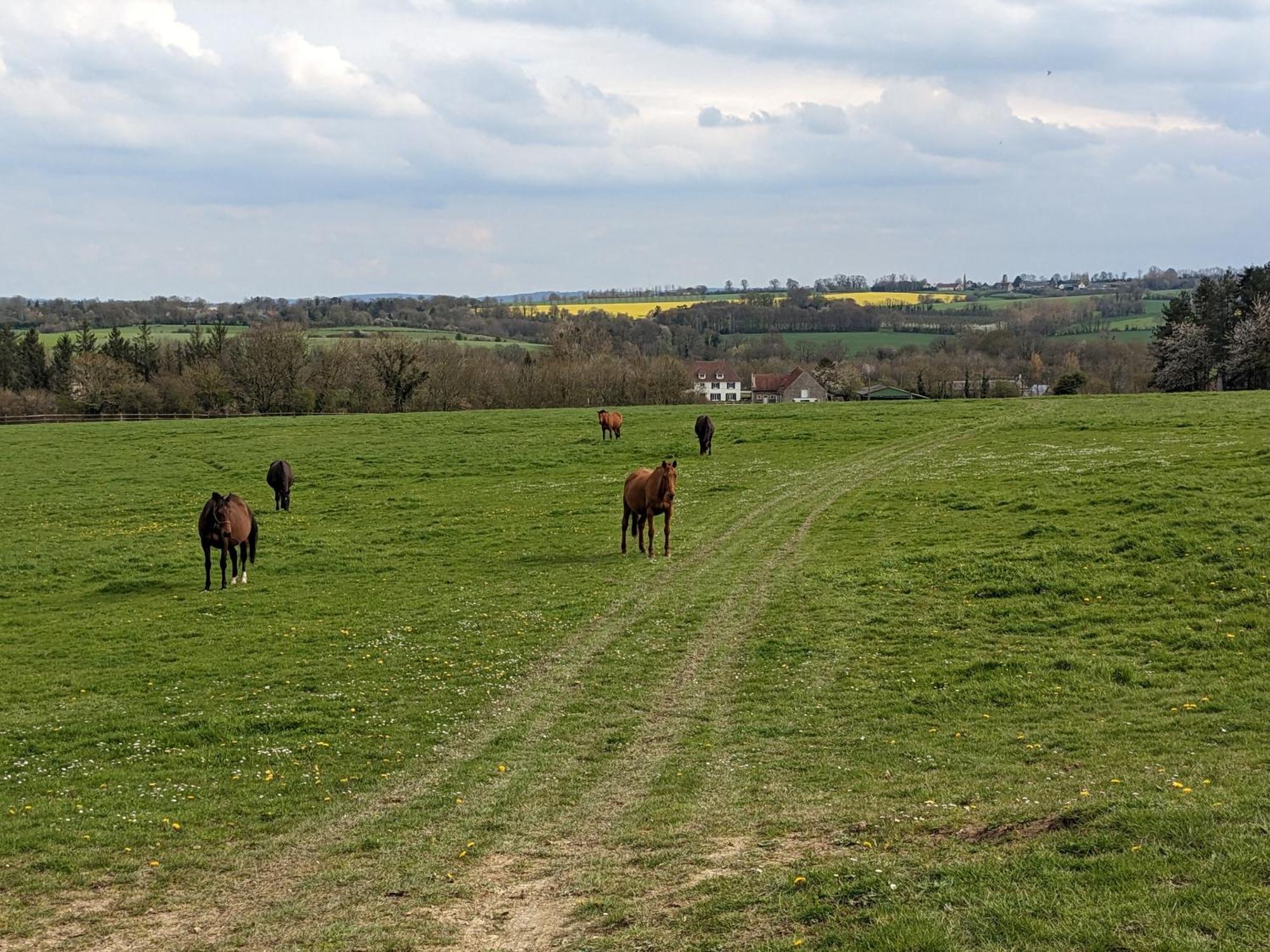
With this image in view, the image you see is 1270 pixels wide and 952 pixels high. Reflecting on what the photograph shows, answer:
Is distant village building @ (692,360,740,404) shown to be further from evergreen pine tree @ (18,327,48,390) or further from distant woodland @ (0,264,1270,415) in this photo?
evergreen pine tree @ (18,327,48,390)

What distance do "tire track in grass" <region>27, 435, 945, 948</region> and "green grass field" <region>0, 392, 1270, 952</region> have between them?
0.04 metres

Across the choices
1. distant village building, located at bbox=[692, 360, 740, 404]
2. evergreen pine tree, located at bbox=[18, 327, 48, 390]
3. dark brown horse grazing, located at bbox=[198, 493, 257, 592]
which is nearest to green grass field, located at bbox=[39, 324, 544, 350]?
evergreen pine tree, located at bbox=[18, 327, 48, 390]

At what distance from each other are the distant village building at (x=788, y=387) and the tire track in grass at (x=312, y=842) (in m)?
107

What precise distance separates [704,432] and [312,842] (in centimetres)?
3464

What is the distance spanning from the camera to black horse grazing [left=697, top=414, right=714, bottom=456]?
43.8 m

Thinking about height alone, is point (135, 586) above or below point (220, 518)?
below

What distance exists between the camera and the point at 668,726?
13.5m

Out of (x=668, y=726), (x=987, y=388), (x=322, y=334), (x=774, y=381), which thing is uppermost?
(x=322, y=334)

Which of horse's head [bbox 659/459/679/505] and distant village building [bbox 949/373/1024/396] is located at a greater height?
distant village building [bbox 949/373/1024/396]

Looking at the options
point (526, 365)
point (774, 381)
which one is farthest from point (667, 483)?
point (774, 381)

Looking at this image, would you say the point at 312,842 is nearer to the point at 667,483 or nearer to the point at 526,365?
the point at 667,483

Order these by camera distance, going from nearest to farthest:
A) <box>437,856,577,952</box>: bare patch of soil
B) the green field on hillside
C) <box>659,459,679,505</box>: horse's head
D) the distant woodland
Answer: <box>437,856,577,952</box>: bare patch of soil < <box>659,459,679,505</box>: horse's head < the distant woodland < the green field on hillside

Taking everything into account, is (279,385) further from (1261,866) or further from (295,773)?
(1261,866)

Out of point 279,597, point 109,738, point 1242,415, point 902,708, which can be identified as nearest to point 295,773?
point 109,738
